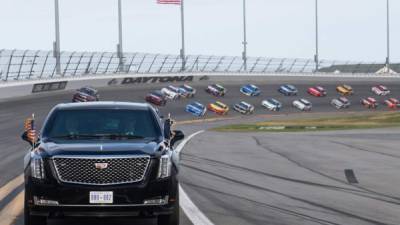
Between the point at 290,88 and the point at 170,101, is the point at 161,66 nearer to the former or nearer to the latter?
the point at 170,101

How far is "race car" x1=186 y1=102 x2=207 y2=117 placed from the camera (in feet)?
227

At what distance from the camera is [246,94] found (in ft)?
263

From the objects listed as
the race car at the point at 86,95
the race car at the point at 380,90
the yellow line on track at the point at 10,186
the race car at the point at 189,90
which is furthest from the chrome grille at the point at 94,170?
the race car at the point at 380,90

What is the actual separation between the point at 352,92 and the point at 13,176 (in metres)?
74.8

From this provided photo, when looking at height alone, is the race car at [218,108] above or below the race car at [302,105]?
above

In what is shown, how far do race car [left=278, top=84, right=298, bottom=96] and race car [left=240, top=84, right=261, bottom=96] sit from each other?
3.00 meters

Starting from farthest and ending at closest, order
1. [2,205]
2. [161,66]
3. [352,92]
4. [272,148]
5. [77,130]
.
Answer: [352,92] → [161,66] → [272,148] → [2,205] → [77,130]

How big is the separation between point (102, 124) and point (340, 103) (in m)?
72.5

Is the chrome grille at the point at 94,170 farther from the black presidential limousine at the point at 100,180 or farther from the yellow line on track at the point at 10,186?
the yellow line on track at the point at 10,186

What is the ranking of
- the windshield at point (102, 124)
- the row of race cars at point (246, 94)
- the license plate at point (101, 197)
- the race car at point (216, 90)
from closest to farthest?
the license plate at point (101, 197), the windshield at point (102, 124), the row of race cars at point (246, 94), the race car at point (216, 90)

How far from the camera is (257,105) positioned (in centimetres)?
7719

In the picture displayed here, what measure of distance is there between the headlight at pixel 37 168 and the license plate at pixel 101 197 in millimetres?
666

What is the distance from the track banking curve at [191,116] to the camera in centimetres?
1211

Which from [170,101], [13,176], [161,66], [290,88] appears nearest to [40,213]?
[13,176]
